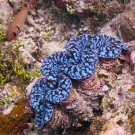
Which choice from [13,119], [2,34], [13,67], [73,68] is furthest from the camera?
[2,34]

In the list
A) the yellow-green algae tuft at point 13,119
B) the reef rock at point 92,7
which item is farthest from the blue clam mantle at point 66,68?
the reef rock at point 92,7

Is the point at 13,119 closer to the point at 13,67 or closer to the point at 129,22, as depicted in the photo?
the point at 13,67

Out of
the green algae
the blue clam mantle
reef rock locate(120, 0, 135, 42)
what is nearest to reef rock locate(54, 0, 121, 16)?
reef rock locate(120, 0, 135, 42)

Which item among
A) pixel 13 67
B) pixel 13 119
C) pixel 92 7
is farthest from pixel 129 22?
pixel 13 119

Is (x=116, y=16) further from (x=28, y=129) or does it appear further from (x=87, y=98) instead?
(x=28, y=129)

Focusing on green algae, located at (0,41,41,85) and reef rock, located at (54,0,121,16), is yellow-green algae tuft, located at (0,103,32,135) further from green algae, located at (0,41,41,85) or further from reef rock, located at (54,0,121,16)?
reef rock, located at (54,0,121,16)

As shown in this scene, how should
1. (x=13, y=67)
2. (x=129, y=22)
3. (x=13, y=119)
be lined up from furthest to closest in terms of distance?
(x=13, y=67) → (x=129, y=22) → (x=13, y=119)

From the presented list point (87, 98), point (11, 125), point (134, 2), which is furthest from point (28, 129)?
point (134, 2)

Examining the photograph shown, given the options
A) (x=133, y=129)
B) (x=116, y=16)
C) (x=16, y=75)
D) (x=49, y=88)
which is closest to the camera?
(x=133, y=129)
